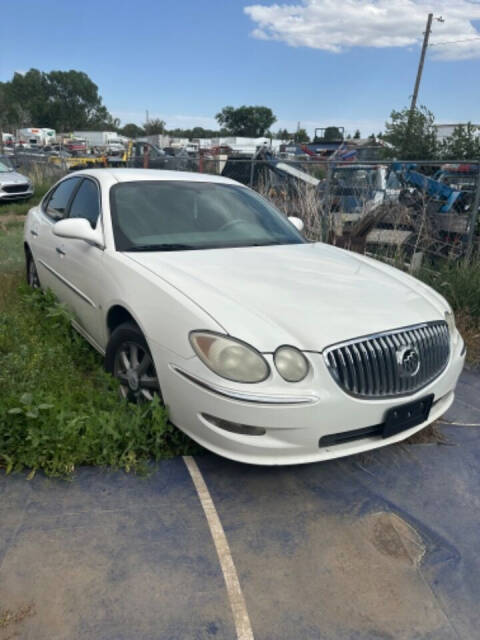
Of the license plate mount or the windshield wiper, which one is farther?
the windshield wiper

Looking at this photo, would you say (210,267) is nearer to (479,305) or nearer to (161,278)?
(161,278)

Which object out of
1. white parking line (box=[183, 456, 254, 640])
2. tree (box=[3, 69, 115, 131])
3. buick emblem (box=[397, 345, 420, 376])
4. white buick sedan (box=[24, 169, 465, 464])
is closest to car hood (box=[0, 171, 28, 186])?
white buick sedan (box=[24, 169, 465, 464])

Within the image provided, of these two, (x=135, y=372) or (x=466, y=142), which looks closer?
(x=135, y=372)

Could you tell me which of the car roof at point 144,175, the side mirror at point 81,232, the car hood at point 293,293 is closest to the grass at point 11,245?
the car roof at point 144,175

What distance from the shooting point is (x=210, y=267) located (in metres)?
3.05

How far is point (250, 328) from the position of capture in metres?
2.40

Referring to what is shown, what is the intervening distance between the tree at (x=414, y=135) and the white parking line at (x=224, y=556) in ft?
26.7

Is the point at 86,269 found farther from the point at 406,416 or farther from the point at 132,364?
the point at 406,416

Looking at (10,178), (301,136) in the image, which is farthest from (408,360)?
(301,136)

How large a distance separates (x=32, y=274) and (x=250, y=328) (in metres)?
3.89

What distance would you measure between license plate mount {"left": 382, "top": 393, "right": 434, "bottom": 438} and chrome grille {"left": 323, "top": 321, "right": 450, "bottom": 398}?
0.07m

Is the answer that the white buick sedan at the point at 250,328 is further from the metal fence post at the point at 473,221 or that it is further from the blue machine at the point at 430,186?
the blue machine at the point at 430,186

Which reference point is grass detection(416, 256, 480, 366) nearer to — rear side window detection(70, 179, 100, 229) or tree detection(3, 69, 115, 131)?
rear side window detection(70, 179, 100, 229)

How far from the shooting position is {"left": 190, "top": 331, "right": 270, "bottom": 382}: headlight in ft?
7.64
